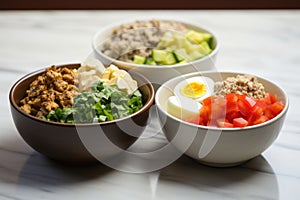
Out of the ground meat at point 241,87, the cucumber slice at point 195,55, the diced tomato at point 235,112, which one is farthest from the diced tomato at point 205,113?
the cucumber slice at point 195,55

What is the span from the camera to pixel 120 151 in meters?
1.53

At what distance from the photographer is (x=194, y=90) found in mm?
1667

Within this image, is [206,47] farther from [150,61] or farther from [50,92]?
[50,92]

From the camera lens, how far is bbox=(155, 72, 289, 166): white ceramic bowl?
1422mm

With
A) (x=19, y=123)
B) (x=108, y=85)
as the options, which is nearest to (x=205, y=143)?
(x=108, y=85)

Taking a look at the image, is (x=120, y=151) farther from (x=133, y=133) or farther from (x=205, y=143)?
(x=205, y=143)

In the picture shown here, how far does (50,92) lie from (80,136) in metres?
0.21

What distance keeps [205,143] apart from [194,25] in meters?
0.87

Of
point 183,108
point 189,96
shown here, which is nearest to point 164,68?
point 189,96

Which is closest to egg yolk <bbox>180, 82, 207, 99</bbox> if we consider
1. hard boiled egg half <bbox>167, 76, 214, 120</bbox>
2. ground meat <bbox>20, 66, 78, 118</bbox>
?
hard boiled egg half <bbox>167, 76, 214, 120</bbox>

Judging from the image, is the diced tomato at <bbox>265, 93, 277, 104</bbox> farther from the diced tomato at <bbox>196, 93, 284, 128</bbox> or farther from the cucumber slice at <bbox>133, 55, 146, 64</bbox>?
the cucumber slice at <bbox>133, 55, 146, 64</bbox>

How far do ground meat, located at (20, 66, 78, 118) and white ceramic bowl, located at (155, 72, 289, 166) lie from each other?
27cm

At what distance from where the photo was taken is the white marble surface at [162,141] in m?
1.44

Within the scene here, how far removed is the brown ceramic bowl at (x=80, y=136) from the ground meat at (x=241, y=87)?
0.23m
